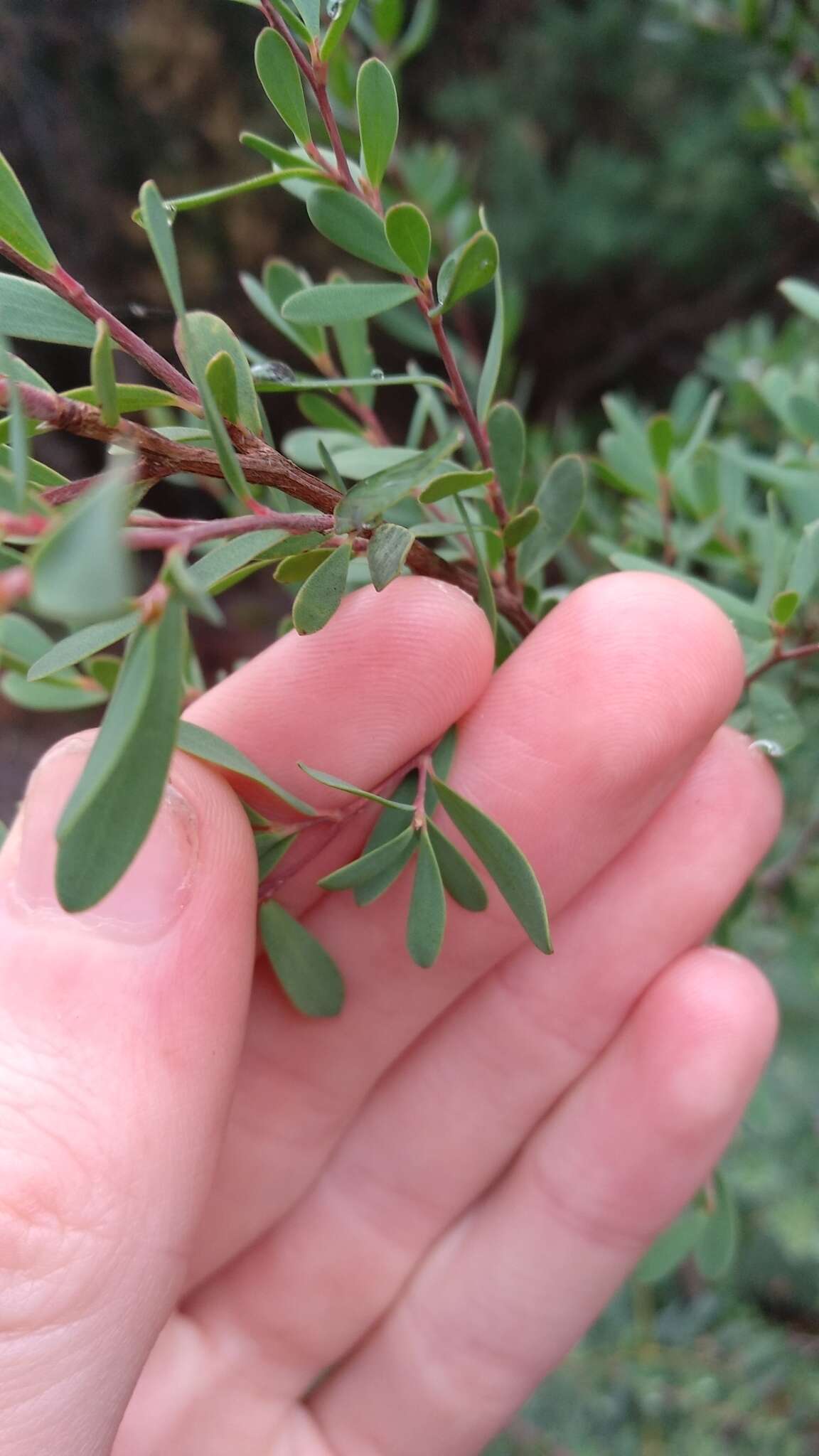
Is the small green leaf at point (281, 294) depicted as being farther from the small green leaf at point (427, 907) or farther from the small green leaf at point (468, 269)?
the small green leaf at point (427, 907)

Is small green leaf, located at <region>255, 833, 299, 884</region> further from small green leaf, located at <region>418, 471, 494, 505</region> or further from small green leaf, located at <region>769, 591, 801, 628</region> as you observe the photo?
small green leaf, located at <region>769, 591, 801, 628</region>

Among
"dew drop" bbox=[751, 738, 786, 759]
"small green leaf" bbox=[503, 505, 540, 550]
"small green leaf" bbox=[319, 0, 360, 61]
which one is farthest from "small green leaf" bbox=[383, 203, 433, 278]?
"dew drop" bbox=[751, 738, 786, 759]

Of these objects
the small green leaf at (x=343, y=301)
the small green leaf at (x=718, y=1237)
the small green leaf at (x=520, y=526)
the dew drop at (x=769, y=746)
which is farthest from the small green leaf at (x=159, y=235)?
the small green leaf at (x=718, y=1237)

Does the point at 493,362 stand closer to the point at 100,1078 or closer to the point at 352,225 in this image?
the point at 352,225

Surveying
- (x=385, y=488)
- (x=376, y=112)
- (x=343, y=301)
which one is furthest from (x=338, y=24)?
(x=385, y=488)

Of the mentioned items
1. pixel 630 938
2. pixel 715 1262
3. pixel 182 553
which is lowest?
pixel 715 1262

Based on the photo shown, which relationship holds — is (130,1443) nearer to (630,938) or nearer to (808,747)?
(630,938)

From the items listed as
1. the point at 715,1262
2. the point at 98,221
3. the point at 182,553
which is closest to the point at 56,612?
the point at 182,553
